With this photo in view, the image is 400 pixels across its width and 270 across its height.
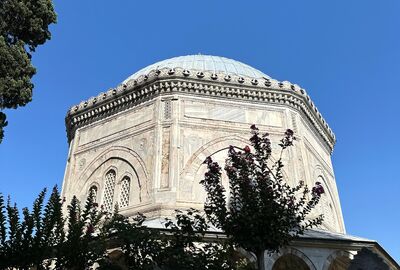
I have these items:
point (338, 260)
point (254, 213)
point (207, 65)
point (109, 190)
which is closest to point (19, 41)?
point (109, 190)

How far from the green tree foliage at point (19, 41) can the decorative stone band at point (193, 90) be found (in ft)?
13.5

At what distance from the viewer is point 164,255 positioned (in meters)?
6.38

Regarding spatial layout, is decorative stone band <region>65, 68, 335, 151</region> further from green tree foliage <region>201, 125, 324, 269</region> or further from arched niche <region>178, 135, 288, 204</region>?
green tree foliage <region>201, 125, 324, 269</region>

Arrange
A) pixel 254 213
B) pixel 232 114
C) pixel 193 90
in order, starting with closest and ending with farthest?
pixel 254 213
pixel 232 114
pixel 193 90

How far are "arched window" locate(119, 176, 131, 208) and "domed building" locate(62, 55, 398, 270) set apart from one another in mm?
30

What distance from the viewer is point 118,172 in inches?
502

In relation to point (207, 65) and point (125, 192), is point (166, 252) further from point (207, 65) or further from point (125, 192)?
point (207, 65)

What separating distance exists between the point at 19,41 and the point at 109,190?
537 cm

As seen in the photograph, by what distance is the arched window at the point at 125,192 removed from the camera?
478 inches

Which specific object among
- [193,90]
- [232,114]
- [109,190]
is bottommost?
[109,190]

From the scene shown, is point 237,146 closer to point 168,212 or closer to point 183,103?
point 183,103

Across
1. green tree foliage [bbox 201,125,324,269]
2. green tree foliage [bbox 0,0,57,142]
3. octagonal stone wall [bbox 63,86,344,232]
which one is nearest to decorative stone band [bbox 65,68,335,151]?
octagonal stone wall [bbox 63,86,344,232]

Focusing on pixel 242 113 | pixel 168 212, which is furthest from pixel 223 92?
pixel 168 212

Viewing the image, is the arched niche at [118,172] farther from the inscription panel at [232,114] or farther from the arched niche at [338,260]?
the arched niche at [338,260]
